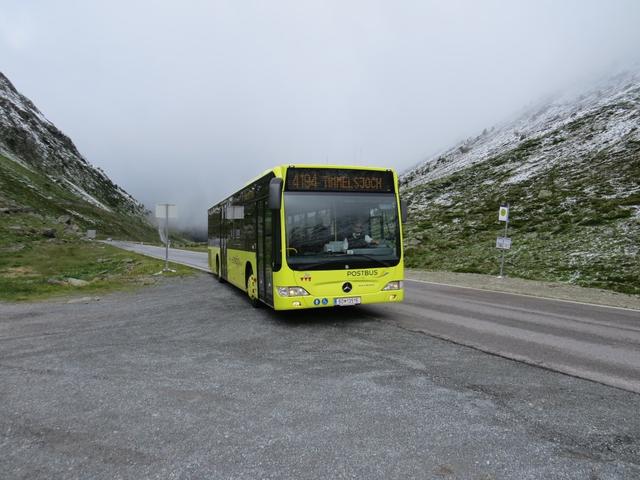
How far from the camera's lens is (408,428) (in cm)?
457

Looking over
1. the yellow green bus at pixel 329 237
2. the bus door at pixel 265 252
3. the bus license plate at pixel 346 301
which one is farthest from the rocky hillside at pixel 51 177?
the bus license plate at pixel 346 301

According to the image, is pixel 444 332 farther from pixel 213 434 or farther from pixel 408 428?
pixel 213 434

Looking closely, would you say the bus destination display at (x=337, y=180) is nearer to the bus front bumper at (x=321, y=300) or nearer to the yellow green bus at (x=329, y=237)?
the yellow green bus at (x=329, y=237)

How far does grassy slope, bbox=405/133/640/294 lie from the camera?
23344 mm

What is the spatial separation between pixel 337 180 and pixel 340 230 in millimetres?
1221

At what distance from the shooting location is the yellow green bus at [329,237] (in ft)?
30.6

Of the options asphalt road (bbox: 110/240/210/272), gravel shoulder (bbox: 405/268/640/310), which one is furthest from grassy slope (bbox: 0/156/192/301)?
gravel shoulder (bbox: 405/268/640/310)

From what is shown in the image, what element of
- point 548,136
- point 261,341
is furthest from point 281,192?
point 548,136

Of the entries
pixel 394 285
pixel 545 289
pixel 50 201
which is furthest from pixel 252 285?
pixel 50 201

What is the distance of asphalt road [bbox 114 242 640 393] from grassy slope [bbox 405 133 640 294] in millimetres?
8413

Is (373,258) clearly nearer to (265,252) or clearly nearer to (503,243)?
(265,252)

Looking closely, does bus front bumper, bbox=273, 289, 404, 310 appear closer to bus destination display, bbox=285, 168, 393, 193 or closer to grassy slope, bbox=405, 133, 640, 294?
bus destination display, bbox=285, 168, 393, 193

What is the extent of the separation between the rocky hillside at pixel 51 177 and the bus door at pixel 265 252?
74.2 metres

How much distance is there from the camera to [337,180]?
9.99 m
